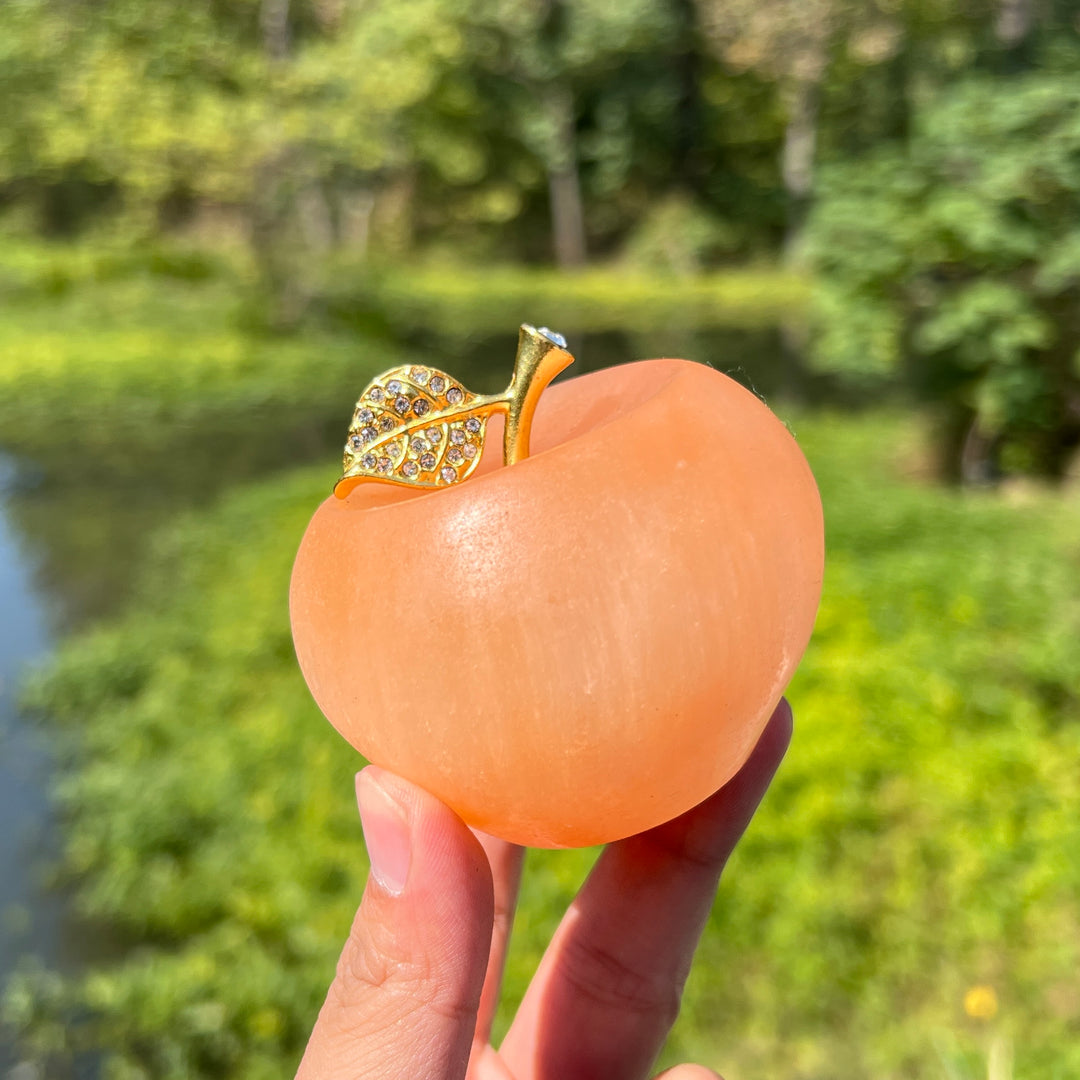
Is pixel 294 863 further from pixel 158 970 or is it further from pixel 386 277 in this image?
pixel 386 277

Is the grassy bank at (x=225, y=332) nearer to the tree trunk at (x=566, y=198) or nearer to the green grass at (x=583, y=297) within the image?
the green grass at (x=583, y=297)

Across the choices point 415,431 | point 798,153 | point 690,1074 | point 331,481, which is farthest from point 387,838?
point 798,153

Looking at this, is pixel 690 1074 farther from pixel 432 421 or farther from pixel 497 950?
pixel 432 421

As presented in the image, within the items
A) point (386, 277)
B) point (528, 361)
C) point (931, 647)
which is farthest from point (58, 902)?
point (386, 277)

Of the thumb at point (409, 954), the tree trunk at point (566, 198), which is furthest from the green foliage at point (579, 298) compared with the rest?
the thumb at point (409, 954)

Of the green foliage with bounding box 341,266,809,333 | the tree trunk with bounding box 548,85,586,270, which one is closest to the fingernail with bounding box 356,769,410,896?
the green foliage with bounding box 341,266,809,333
